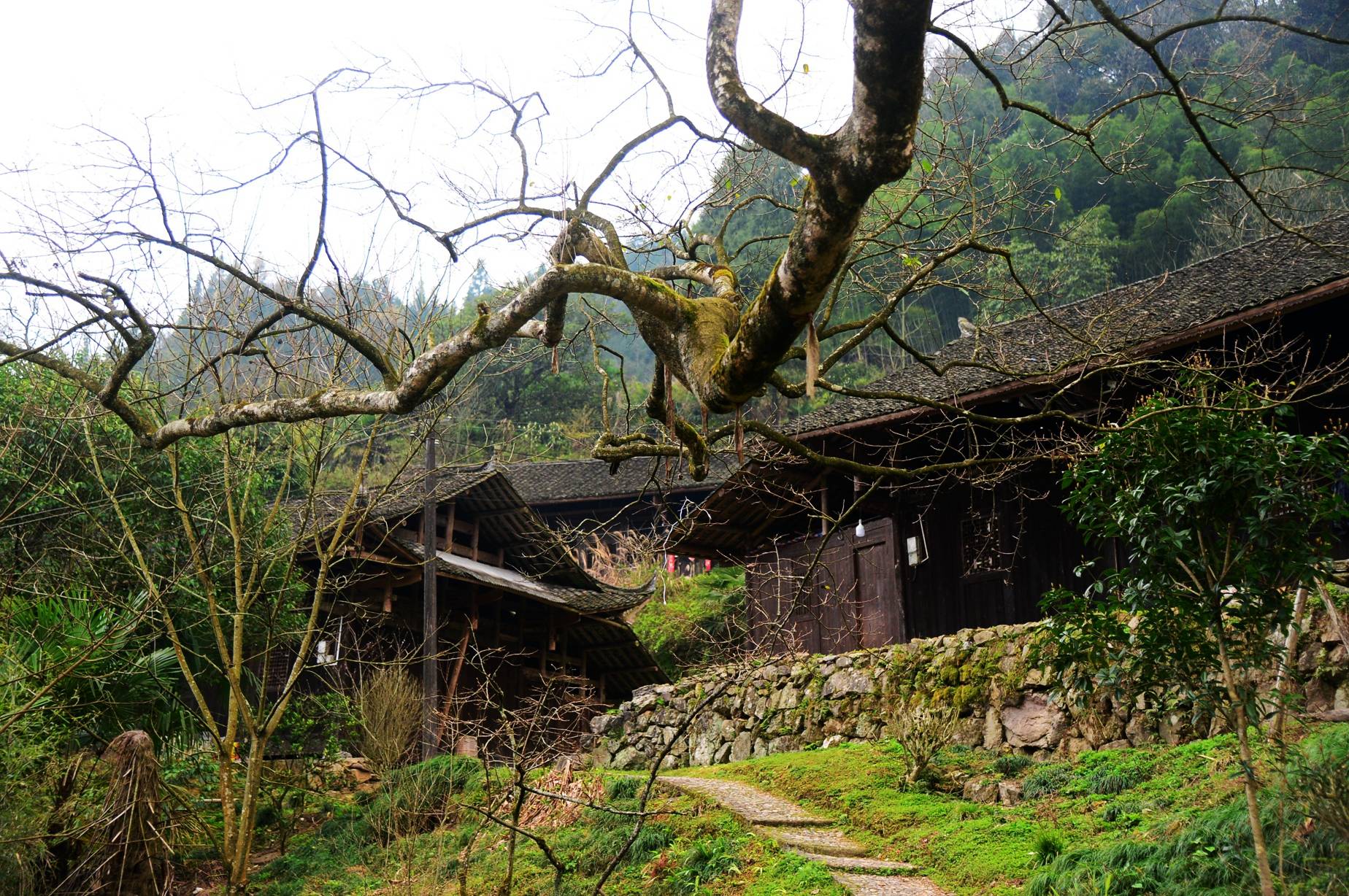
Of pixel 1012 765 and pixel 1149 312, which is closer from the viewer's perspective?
pixel 1012 765

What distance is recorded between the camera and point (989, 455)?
10289mm

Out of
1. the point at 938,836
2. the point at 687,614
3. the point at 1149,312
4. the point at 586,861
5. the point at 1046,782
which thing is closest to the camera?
the point at 938,836

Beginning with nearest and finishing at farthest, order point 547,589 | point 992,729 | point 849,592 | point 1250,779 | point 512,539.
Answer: point 1250,779
point 992,729
point 849,592
point 547,589
point 512,539

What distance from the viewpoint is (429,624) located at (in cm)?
1595

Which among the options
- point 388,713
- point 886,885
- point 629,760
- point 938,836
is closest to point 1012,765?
point 938,836

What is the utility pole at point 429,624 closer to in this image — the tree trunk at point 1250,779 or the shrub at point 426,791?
the shrub at point 426,791

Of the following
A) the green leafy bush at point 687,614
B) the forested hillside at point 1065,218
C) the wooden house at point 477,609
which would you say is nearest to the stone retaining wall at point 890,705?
the wooden house at point 477,609

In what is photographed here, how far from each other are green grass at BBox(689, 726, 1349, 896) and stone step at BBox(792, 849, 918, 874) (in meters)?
0.17

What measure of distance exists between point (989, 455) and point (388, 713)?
8.62m

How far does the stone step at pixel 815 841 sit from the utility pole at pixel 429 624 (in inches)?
264

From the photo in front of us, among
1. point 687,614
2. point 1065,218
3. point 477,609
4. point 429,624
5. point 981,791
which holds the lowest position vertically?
point 981,791

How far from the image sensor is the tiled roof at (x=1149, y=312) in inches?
410

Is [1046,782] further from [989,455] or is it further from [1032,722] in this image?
[989,455]

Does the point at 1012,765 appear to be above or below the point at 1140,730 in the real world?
below
